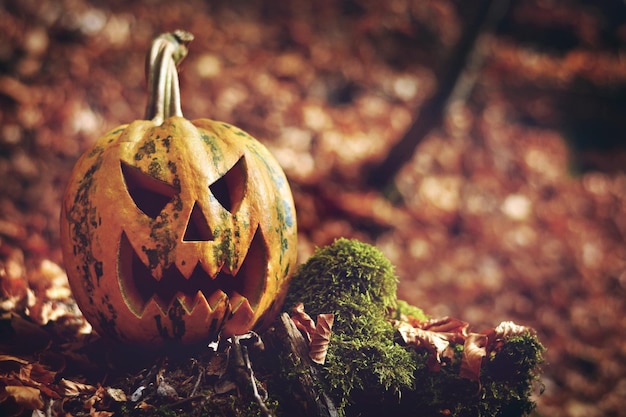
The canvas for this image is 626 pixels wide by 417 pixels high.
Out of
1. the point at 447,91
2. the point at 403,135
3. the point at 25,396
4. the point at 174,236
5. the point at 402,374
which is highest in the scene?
the point at 447,91

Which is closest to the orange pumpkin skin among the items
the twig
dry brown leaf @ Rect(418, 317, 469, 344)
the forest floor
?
dry brown leaf @ Rect(418, 317, 469, 344)

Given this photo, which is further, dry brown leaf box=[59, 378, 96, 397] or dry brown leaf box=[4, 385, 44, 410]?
dry brown leaf box=[59, 378, 96, 397]

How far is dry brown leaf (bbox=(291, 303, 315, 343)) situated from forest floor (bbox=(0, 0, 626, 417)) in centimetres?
219

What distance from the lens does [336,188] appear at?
685 cm

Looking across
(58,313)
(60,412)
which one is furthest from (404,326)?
(58,313)

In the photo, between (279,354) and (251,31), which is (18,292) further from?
(251,31)

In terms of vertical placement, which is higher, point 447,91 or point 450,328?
point 447,91

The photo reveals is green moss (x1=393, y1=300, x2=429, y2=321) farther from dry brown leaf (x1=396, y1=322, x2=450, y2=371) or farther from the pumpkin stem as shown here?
the pumpkin stem

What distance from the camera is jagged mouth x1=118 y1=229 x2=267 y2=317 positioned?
2627mm

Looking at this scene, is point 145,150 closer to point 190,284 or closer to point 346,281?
point 190,284

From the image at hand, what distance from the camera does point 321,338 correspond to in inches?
105

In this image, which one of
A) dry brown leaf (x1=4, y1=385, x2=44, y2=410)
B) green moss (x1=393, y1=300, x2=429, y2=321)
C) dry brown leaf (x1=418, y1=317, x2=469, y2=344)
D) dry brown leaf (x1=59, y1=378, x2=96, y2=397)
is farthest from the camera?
green moss (x1=393, y1=300, x2=429, y2=321)

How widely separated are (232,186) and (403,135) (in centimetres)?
468

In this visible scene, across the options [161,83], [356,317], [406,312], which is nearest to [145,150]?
[161,83]
